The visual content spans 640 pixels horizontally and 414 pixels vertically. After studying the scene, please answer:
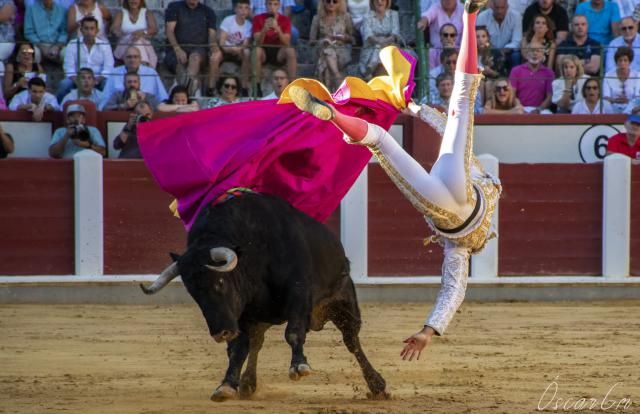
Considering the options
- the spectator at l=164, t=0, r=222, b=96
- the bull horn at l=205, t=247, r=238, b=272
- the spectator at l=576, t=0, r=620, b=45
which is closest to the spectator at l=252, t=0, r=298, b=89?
the spectator at l=164, t=0, r=222, b=96

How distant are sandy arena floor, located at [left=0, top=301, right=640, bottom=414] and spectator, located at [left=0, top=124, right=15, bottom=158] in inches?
43.8

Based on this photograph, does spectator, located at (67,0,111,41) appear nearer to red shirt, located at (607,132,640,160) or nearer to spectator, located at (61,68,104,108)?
spectator, located at (61,68,104,108)

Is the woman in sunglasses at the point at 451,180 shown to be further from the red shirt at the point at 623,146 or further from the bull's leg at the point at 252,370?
the red shirt at the point at 623,146

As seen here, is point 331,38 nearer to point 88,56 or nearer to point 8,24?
point 88,56

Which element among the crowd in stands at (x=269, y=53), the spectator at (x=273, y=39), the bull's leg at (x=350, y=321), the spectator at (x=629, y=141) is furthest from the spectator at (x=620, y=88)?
the bull's leg at (x=350, y=321)

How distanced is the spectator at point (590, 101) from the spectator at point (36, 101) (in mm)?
3835

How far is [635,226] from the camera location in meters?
8.97

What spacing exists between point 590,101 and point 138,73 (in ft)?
10.9

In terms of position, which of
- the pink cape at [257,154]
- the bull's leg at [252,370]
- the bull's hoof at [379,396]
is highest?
the pink cape at [257,154]

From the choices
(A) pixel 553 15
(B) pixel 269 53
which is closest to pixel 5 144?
(B) pixel 269 53

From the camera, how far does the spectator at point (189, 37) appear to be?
29.6 ft

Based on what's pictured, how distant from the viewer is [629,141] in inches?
357

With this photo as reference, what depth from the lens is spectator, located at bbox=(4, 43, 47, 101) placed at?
28.4 ft

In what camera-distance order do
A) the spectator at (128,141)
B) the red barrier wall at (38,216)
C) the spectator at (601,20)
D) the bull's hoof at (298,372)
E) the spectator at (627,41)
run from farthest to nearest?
the spectator at (601,20) < the spectator at (627,41) < the spectator at (128,141) < the red barrier wall at (38,216) < the bull's hoof at (298,372)
